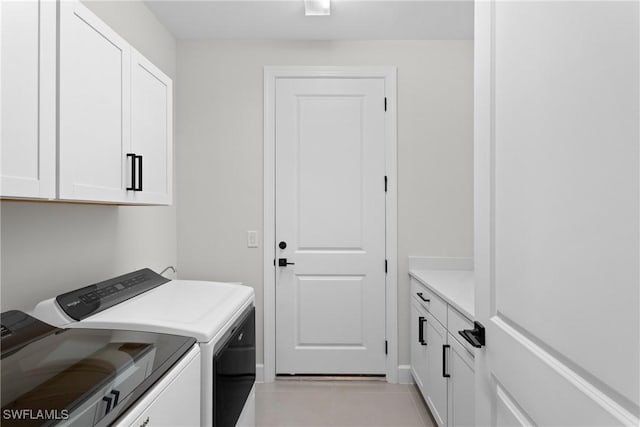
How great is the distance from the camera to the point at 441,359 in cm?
195

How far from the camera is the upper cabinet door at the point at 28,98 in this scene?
3.07 ft

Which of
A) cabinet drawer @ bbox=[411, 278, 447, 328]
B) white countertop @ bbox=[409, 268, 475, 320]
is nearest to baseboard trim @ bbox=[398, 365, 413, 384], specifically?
cabinet drawer @ bbox=[411, 278, 447, 328]

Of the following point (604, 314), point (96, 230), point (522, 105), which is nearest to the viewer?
point (604, 314)

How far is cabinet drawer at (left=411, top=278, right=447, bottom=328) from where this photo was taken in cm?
192

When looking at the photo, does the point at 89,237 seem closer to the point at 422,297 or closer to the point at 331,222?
the point at 331,222

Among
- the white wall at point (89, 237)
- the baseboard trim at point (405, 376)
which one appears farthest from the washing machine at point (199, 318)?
the baseboard trim at point (405, 376)

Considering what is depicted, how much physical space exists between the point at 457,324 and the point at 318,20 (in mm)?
2058

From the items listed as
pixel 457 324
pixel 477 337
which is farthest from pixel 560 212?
pixel 457 324

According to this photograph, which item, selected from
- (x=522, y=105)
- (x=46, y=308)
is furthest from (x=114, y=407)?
(x=522, y=105)

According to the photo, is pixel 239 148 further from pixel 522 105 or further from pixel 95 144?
pixel 522 105

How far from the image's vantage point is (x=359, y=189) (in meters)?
2.73

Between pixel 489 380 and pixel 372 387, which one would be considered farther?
pixel 372 387

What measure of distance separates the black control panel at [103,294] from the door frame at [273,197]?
886mm

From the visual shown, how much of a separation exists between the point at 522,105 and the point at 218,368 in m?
1.31
